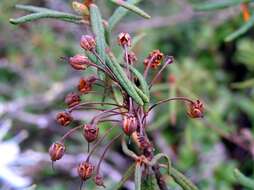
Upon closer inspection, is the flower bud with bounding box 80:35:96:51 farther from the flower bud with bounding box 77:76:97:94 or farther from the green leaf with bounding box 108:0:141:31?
the green leaf with bounding box 108:0:141:31

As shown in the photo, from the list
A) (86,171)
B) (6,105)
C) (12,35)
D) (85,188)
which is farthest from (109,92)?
(12,35)

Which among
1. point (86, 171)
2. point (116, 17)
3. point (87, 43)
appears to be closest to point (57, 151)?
point (86, 171)

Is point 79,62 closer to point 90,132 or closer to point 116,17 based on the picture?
point 90,132

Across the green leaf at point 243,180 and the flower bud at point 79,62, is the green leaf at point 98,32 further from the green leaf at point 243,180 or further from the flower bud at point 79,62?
the green leaf at point 243,180

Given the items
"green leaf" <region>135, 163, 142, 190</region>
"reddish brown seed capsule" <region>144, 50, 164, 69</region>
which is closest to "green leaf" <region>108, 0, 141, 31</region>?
"reddish brown seed capsule" <region>144, 50, 164, 69</region>

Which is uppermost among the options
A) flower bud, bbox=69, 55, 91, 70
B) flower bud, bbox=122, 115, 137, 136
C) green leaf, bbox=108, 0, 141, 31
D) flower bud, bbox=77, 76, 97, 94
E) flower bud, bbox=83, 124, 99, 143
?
green leaf, bbox=108, 0, 141, 31

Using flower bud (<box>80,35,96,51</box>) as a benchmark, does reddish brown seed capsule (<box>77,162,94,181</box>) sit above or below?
below
